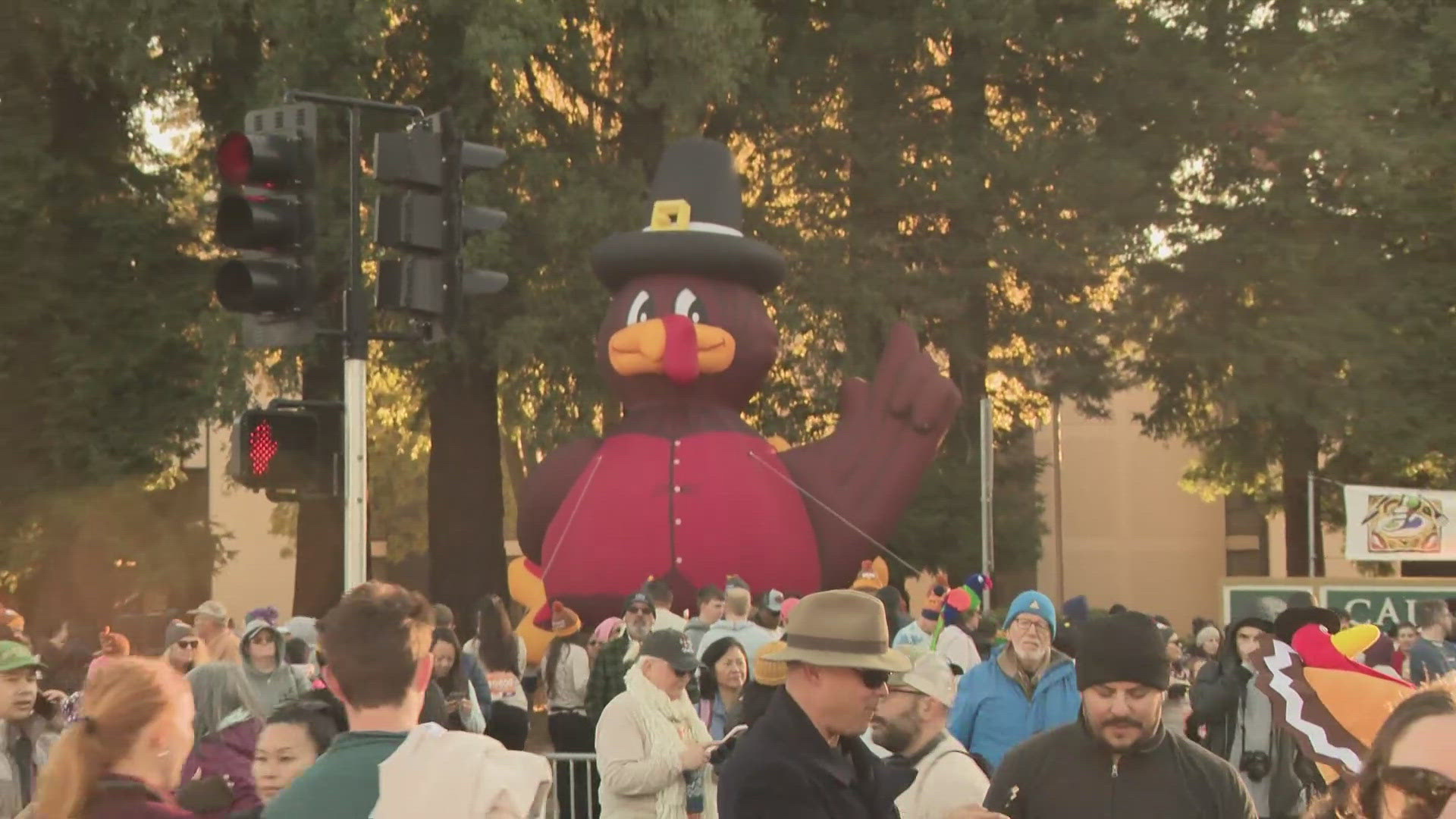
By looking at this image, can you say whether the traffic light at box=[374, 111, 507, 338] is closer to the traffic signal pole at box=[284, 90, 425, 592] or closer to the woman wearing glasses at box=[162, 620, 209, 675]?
the traffic signal pole at box=[284, 90, 425, 592]

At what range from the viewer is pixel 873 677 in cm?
494

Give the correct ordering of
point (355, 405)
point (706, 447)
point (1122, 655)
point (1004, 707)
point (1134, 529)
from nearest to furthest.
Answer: point (1122, 655) → point (355, 405) → point (1004, 707) → point (706, 447) → point (1134, 529)

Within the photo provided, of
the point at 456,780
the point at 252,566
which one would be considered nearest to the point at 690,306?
the point at 456,780

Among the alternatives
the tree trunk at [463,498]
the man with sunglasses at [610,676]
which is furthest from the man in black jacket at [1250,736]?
the tree trunk at [463,498]

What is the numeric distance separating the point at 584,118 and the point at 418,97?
2.39 meters

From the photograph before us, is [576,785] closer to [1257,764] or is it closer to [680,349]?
[1257,764]

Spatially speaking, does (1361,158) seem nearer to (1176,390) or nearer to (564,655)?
(1176,390)

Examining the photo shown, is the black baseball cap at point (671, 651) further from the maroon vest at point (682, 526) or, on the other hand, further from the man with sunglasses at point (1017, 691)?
the maroon vest at point (682, 526)

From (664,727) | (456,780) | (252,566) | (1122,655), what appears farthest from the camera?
(252,566)

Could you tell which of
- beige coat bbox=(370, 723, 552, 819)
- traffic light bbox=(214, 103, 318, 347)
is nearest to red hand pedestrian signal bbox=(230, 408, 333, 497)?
traffic light bbox=(214, 103, 318, 347)

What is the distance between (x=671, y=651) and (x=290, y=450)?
1.68m

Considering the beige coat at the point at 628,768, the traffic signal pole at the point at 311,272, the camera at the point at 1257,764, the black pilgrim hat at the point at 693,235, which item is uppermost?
the black pilgrim hat at the point at 693,235

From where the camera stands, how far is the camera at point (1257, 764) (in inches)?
390

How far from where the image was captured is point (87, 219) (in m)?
23.2
